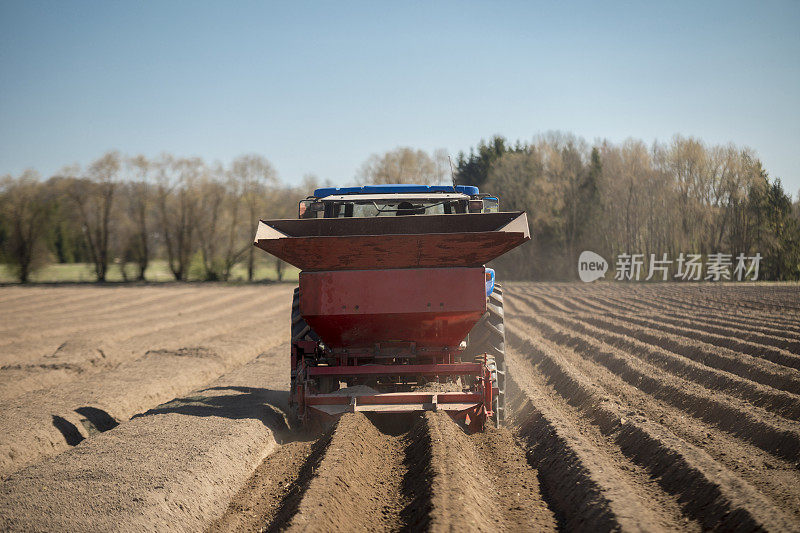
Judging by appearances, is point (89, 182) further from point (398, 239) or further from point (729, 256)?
point (398, 239)

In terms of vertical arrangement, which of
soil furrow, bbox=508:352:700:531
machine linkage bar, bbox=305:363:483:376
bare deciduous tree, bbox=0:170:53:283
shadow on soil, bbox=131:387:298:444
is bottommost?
shadow on soil, bbox=131:387:298:444

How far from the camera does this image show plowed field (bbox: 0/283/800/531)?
4320mm

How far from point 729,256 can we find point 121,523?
38651 mm

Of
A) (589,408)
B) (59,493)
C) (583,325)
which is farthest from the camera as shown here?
(583,325)

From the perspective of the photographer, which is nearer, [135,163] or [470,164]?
[135,163]

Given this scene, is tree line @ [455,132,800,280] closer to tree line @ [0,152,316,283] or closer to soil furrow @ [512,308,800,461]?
tree line @ [0,152,316,283]

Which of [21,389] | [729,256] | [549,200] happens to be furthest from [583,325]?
[549,200]

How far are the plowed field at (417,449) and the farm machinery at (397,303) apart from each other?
354 millimetres

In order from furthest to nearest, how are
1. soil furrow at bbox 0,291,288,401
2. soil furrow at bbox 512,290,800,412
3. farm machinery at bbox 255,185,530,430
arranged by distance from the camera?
soil furrow at bbox 0,291,288,401, soil furrow at bbox 512,290,800,412, farm machinery at bbox 255,185,530,430

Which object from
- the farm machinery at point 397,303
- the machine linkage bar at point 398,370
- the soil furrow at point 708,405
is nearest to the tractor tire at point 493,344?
the farm machinery at point 397,303

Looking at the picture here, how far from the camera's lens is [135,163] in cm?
4416

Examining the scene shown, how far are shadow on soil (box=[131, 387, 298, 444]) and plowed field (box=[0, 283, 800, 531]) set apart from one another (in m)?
0.04

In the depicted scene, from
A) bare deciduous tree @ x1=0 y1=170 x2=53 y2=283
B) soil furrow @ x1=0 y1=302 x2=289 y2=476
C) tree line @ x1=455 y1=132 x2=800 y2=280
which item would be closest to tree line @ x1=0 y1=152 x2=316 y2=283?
bare deciduous tree @ x1=0 y1=170 x2=53 y2=283

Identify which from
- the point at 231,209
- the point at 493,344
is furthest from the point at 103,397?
the point at 231,209
